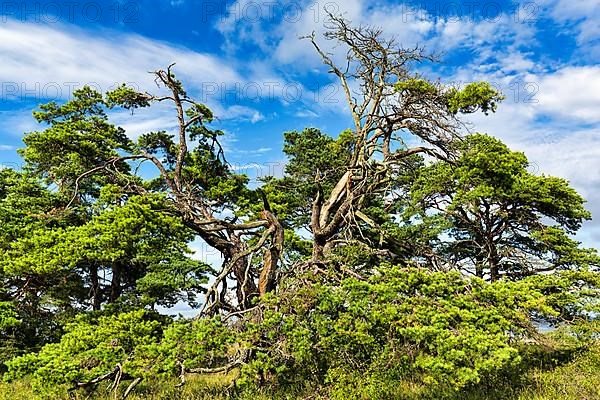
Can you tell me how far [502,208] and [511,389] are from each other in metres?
6.85

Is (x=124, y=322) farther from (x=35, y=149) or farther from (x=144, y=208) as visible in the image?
(x=35, y=149)

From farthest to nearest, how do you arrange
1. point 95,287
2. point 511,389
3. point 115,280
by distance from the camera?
1. point 95,287
2. point 115,280
3. point 511,389

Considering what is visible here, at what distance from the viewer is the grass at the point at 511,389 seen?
7445 millimetres

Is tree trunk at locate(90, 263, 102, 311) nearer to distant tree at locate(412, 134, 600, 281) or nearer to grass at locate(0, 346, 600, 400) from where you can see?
grass at locate(0, 346, 600, 400)

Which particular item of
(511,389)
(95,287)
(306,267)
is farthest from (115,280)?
(511,389)

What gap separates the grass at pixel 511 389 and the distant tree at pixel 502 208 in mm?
3094

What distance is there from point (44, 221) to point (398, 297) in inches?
378

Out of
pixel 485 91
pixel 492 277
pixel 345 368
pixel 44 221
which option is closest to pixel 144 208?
pixel 44 221

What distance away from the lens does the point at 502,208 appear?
13.2 meters

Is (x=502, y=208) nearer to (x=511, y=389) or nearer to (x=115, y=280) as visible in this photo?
(x=511, y=389)

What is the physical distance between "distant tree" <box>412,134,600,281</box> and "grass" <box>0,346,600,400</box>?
309cm

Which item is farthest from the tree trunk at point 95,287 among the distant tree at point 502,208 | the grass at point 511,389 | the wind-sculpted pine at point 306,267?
the distant tree at point 502,208

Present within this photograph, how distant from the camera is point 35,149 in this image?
12.3 metres

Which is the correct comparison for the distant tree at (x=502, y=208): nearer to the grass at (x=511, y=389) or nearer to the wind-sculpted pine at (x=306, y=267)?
the wind-sculpted pine at (x=306, y=267)
